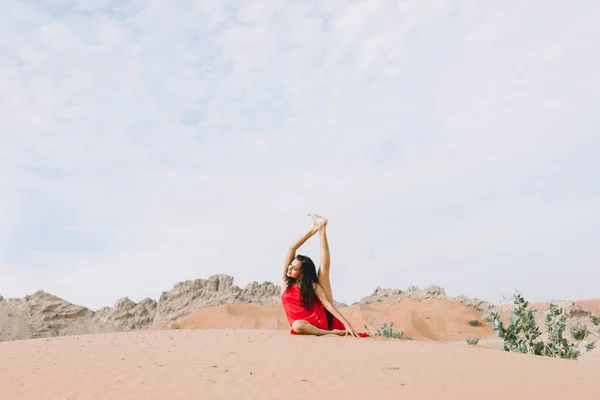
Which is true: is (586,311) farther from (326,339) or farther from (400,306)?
(326,339)

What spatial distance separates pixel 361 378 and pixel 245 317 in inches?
511

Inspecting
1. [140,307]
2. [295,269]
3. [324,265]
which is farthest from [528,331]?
[140,307]

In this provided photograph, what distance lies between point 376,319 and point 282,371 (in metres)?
12.8

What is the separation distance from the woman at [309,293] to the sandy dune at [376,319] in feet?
→ 28.0

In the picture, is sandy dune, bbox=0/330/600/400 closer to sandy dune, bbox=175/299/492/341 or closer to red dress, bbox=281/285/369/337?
red dress, bbox=281/285/369/337

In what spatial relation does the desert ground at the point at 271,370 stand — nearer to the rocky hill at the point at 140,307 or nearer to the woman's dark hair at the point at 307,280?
the woman's dark hair at the point at 307,280

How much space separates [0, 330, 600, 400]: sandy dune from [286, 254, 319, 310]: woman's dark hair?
0.69 m

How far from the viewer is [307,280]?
30.8 ft

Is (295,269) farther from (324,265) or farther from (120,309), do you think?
(120,309)

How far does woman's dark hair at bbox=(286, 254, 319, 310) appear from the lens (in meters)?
9.36

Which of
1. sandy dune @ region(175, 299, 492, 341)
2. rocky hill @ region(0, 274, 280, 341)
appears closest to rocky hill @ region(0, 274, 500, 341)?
rocky hill @ region(0, 274, 280, 341)

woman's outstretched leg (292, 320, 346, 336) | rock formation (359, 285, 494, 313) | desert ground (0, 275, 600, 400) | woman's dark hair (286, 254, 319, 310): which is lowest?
desert ground (0, 275, 600, 400)

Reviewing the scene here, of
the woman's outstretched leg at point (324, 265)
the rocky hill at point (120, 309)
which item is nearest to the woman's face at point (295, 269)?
the woman's outstretched leg at point (324, 265)

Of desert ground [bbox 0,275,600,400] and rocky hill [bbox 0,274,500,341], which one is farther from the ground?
rocky hill [bbox 0,274,500,341]
